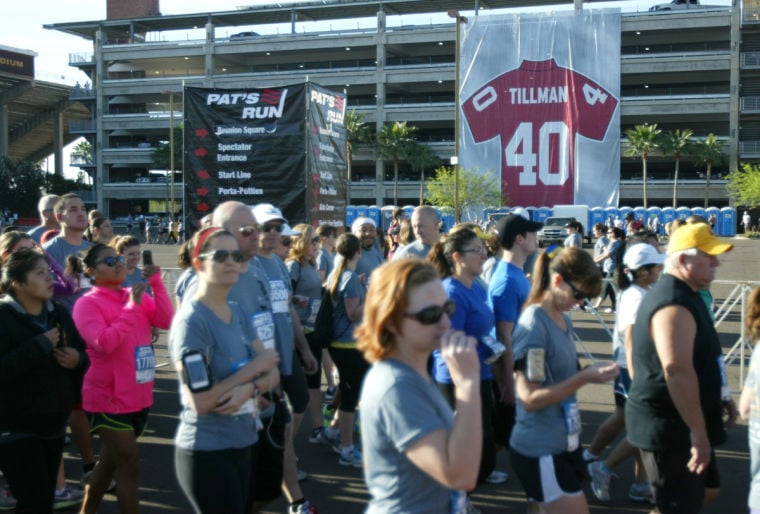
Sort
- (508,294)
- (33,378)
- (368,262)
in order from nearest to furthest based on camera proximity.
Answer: (33,378)
(508,294)
(368,262)

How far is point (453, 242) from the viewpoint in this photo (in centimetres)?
498

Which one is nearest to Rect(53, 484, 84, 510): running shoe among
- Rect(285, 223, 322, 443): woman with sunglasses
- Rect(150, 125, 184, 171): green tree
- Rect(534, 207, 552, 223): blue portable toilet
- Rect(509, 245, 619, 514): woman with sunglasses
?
Rect(285, 223, 322, 443): woman with sunglasses

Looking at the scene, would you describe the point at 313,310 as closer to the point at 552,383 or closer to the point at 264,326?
the point at 264,326

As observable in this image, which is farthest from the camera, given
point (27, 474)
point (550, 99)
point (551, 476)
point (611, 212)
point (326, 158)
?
point (550, 99)

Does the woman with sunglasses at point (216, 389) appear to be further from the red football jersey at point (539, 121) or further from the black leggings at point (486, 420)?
the red football jersey at point (539, 121)

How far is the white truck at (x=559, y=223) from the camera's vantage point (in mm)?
42531

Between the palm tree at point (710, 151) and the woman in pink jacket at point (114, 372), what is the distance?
61.9 metres

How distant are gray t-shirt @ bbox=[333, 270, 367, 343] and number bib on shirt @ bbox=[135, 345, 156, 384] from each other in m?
1.62

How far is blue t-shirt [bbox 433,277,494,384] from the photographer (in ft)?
15.7

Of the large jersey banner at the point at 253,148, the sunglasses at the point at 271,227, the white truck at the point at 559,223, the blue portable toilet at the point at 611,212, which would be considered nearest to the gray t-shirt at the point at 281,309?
the sunglasses at the point at 271,227

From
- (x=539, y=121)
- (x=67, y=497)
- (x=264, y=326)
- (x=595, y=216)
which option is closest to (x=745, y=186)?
(x=595, y=216)

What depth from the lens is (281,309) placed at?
5.21 metres

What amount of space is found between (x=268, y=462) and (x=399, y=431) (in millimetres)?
2036

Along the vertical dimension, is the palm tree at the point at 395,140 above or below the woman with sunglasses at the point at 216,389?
above
